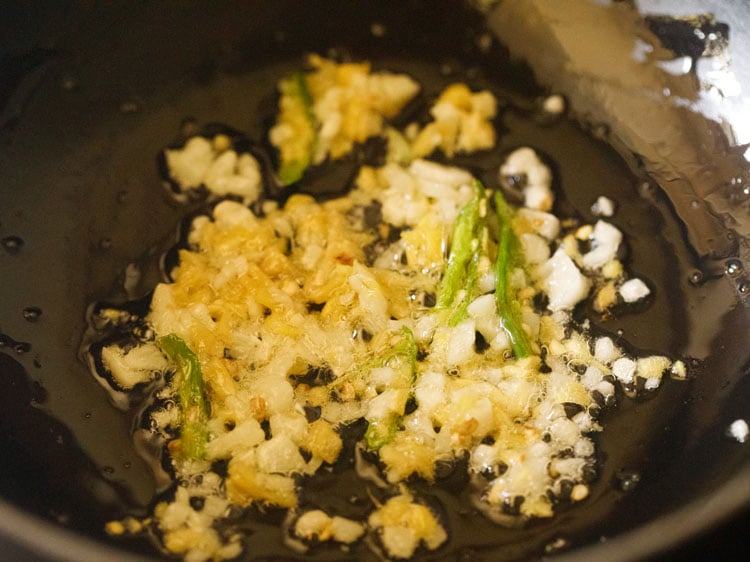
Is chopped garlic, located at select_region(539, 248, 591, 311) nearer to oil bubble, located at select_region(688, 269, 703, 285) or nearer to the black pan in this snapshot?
the black pan

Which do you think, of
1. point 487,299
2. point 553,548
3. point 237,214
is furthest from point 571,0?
point 553,548

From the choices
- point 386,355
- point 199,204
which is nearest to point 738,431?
point 386,355

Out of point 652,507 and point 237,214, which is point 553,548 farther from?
point 237,214

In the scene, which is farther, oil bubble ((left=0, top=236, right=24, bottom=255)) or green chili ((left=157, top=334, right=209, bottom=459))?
oil bubble ((left=0, top=236, right=24, bottom=255))

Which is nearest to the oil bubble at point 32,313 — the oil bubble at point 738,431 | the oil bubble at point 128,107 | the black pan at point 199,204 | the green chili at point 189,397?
the black pan at point 199,204

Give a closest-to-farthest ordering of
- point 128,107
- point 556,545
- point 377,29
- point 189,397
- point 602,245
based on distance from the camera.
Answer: point 556,545
point 189,397
point 602,245
point 128,107
point 377,29

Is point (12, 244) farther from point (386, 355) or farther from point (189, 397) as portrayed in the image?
point (386, 355)

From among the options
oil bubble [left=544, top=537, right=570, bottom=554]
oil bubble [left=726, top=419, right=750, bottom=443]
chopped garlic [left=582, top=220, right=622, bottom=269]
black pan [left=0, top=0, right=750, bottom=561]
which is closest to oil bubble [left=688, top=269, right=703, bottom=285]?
black pan [left=0, top=0, right=750, bottom=561]
